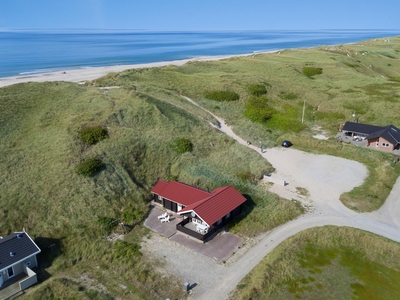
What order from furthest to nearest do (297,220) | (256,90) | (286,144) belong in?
(256,90), (286,144), (297,220)

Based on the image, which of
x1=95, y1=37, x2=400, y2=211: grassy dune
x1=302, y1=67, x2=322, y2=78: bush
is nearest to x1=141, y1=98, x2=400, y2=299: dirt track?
x1=95, y1=37, x2=400, y2=211: grassy dune

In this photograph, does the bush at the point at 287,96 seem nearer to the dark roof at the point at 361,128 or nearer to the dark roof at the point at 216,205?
the dark roof at the point at 361,128

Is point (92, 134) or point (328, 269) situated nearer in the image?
point (328, 269)

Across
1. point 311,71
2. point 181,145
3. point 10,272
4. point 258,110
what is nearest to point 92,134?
point 181,145

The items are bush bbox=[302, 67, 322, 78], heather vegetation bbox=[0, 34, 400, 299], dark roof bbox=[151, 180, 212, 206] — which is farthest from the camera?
bush bbox=[302, 67, 322, 78]

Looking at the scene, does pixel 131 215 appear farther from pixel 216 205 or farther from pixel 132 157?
pixel 132 157

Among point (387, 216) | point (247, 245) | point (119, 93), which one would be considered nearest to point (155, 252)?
point (247, 245)

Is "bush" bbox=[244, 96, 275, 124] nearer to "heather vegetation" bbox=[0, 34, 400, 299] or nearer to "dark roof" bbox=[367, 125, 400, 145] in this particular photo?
"heather vegetation" bbox=[0, 34, 400, 299]
